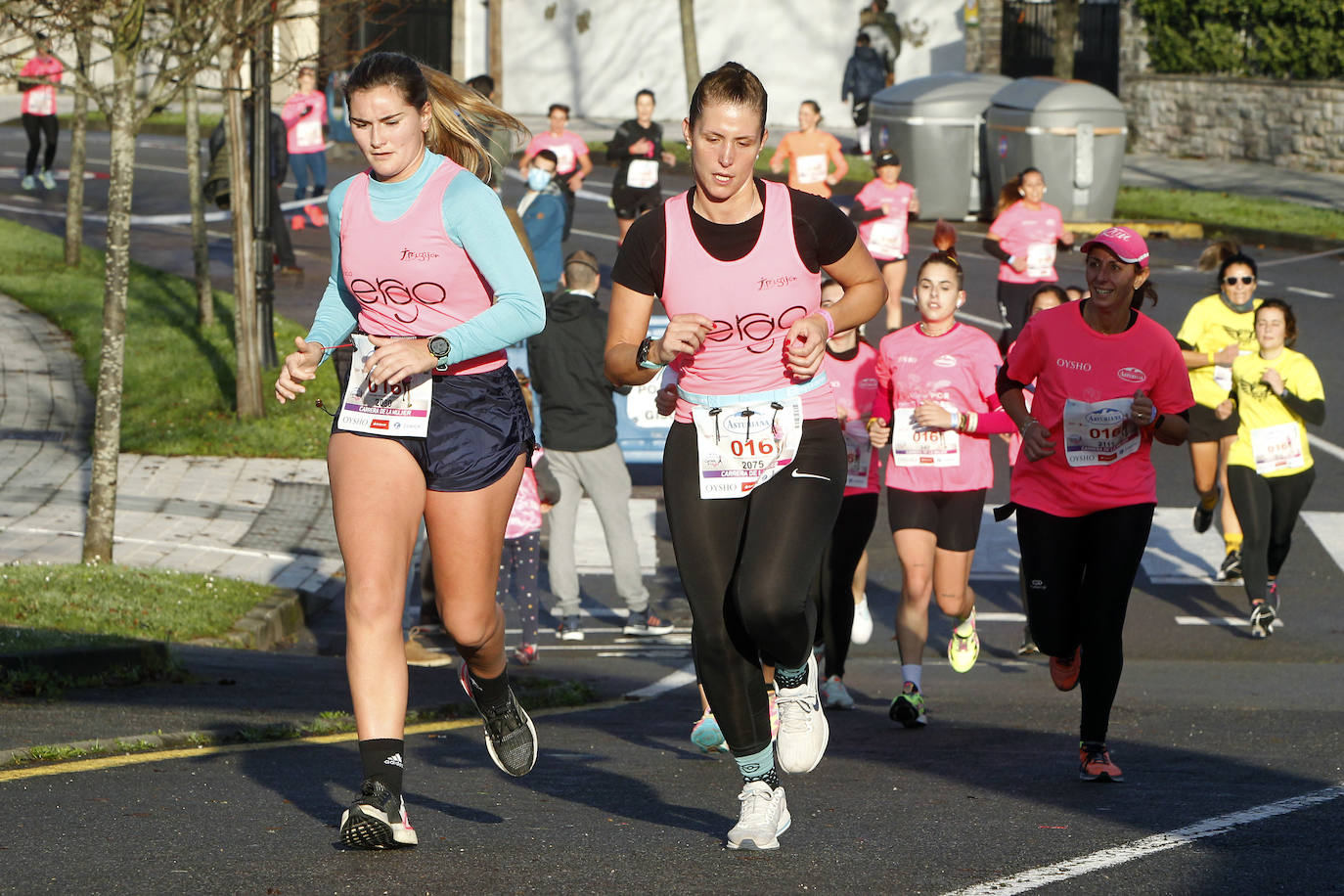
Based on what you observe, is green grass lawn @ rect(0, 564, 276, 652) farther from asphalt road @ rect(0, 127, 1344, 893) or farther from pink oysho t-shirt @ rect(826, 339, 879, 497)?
pink oysho t-shirt @ rect(826, 339, 879, 497)

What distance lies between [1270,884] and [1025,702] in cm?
404

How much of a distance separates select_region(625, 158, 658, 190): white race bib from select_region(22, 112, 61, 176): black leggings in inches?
430

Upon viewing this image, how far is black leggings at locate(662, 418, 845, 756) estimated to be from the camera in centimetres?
482

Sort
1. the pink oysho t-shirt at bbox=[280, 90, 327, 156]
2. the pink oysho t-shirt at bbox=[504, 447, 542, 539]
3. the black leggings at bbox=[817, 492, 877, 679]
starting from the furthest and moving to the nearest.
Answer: the pink oysho t-shirt at bbox=[280, 90, 327, 156]
the pink oysho t-shirt at bbox=[504, 447, 542, 539]
the black leggings at bbox=[817, 492, 877, 679]

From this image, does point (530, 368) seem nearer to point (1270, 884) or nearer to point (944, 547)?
point (944, 547)

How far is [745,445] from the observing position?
4.88 m

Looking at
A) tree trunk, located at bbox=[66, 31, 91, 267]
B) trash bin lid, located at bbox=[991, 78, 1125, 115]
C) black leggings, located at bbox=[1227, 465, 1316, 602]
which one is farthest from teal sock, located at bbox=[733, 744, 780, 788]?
trash bin lid, located at bbox=[991, 78, 1125, 115]

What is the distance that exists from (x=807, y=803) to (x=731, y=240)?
185 centimetres

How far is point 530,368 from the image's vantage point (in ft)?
35.1

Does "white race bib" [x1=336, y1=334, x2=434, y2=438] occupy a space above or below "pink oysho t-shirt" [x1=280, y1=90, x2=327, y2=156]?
below

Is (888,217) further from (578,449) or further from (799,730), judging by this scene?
(799,730)

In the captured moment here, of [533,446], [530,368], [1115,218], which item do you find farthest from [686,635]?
[1115,218]

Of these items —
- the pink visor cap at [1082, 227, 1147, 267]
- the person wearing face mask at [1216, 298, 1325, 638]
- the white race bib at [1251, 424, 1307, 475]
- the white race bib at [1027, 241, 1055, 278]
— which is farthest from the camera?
the white race bib at [1027, 241, 1055, 278]

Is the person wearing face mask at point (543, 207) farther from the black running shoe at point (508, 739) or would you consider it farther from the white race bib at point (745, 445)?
the white race bib at point (745, 445)
